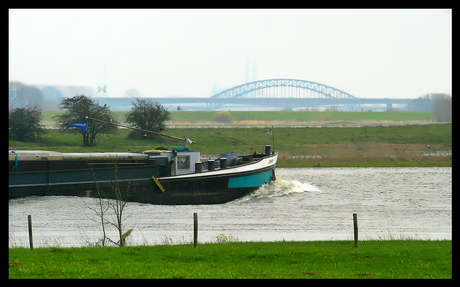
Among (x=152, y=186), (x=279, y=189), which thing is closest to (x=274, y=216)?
(x=152, y=186)

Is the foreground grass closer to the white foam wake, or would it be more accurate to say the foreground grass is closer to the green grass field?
the white foam wake

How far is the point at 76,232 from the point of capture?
80.4ft

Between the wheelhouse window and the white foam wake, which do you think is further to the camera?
the white foam wake

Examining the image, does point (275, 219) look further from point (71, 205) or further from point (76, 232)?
point (71, 205)

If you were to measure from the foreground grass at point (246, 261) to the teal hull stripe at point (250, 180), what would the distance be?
1769 cm

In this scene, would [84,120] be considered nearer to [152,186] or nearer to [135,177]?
[135,177]

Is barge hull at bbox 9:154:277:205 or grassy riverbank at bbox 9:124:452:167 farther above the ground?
grassy riverbank at bbox 9:124:452:167

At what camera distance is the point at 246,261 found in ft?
51.9

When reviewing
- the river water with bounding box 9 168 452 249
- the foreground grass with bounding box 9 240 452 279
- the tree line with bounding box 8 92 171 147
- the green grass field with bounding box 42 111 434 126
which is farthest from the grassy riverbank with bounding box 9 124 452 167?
the foreground grass with bounding box 9 240 452 279

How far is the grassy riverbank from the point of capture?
68.5 m

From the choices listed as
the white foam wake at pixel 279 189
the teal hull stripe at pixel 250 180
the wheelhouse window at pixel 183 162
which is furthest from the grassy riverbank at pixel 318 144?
the wheelhouse window at pixel 183 162

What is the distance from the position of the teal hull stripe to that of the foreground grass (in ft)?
58.0

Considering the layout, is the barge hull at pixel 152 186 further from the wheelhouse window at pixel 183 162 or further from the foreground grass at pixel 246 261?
the foreground grass at pixel 246 261
